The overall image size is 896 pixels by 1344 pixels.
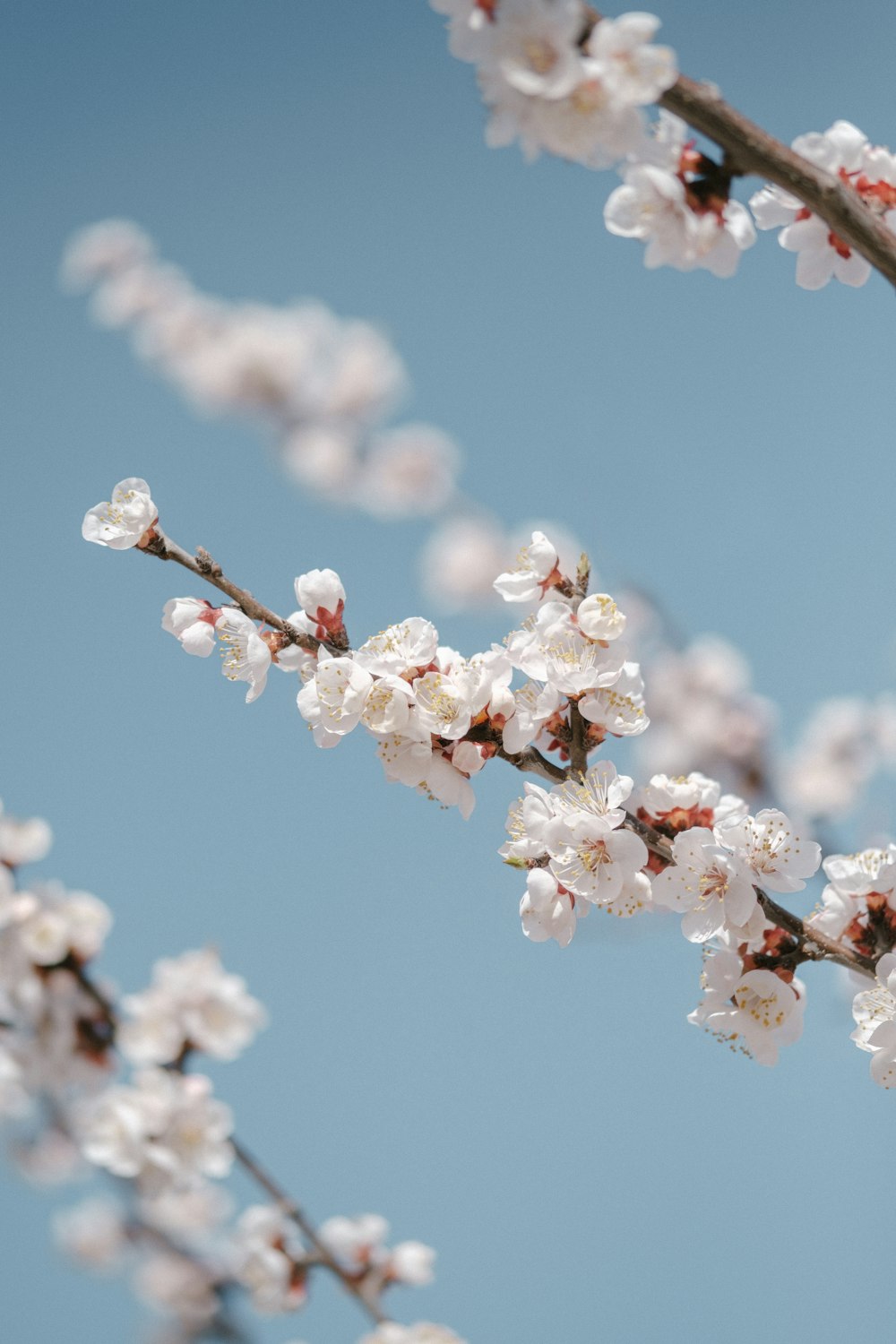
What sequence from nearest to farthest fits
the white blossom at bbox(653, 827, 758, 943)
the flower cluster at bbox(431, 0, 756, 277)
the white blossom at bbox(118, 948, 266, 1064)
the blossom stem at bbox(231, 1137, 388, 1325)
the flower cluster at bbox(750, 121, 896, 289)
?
the flower cluster at bbox(431, 0, 756, 277)
the white blossom at bbox(653, 827, 758, 943)
the flower cluster at bbox(750, 121, 896, 289)
the blossom stem at bbox(231, 1137, 388, 1325)
the white blossom at bbox(118, 948, 266, 1064)

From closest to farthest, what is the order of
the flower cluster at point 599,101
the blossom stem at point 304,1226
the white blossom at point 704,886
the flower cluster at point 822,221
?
the flower cluster at point 599,101, the white blossom at point 704,886, the flower cluster at point 822,221, the blossom stem at point 304,1226

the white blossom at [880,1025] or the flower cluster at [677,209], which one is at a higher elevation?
the flower cluster at [677,209]

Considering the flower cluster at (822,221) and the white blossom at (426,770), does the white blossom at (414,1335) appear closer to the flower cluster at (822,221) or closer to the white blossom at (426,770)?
the white blossom at (426,770)

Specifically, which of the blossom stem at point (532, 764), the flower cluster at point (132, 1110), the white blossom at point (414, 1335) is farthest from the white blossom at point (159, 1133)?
the blossom stem at point (532, 764)

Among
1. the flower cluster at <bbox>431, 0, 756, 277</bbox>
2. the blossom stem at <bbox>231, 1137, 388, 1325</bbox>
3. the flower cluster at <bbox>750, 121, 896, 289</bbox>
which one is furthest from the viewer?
the blossom stem at <bbox>231, 1137, 388, 1325</bbox>

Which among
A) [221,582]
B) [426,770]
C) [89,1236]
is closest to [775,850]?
[426,770]

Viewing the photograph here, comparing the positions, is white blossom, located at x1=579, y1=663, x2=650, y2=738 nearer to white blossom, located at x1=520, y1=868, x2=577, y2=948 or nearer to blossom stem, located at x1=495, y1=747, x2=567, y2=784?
blossom stem, located at x1=495, y1=747, x2=567, y2=784

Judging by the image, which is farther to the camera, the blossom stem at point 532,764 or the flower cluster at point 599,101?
the blossom stem at point 532,764

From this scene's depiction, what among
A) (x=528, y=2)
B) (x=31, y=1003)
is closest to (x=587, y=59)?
(x=528, y=2)

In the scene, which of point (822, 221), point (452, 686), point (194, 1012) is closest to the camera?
point (452, 686)

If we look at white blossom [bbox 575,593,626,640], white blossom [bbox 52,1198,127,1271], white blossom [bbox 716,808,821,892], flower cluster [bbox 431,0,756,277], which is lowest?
white blossom [bbox 52,1198,127,1271]

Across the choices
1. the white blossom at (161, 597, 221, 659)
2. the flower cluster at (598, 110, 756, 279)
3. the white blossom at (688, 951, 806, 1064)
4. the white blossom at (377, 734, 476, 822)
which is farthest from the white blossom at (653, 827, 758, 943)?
the flower cluster at (598, 110, 756, 279)

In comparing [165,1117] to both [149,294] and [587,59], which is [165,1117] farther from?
[149,294]

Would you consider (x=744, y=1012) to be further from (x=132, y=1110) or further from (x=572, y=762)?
(x=132, y=1110)
